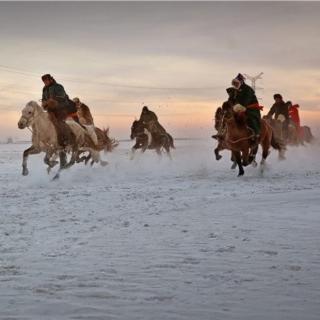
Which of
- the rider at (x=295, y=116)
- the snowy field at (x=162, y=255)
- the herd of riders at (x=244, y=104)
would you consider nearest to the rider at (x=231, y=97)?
the herd of riders at (x=244, y=104)

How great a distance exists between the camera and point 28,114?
527 inches

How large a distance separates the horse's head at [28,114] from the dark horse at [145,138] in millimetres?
7657

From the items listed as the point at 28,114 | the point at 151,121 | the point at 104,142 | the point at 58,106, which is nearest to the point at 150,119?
the point at 151,121

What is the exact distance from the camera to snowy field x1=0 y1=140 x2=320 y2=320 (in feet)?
12.0

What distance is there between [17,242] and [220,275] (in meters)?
2.54

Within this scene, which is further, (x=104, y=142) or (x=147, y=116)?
(x=147, y=116)

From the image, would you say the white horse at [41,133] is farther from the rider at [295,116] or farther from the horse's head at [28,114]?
the rider at [295,116]

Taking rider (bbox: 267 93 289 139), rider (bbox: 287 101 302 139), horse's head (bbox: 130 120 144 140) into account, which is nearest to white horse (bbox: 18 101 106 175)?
horse's head (bbox: 130 120 144 140)

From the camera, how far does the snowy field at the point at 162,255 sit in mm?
3652

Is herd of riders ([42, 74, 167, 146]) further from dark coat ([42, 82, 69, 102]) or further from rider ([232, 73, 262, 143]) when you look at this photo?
rider ([232, 73, 262, 143])

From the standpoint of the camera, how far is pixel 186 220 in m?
7.24

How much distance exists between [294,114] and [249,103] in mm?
10889

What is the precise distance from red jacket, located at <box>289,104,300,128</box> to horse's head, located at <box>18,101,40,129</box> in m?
13.8

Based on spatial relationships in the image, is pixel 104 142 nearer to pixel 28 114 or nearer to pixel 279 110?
pixel 28 114
